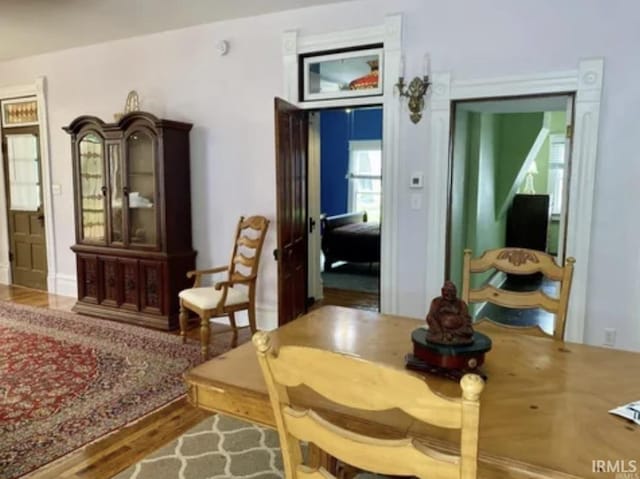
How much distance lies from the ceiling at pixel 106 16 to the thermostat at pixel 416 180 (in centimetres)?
153

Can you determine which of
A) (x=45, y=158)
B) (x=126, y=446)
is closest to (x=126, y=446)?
(x=126, y=446)

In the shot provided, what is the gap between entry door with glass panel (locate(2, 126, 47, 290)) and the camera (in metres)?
6.17

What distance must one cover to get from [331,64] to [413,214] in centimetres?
147

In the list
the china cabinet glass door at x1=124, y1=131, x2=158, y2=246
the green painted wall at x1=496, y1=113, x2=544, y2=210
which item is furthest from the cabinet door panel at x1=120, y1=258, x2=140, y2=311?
the green painted wall at x1=496, y1=113, x2=544, y2=210

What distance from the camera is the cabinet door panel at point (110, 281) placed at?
491cm

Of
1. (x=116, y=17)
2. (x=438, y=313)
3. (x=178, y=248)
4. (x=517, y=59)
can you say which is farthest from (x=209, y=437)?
(x=116, y=17)

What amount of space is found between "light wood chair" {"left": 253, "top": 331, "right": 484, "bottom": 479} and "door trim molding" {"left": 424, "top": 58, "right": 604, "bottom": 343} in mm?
2830

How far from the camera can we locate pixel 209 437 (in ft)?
8.82

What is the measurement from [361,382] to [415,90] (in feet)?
10.3

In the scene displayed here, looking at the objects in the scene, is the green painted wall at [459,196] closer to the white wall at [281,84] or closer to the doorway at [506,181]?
the doorway at [506,181]

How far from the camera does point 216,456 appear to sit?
8.18ft

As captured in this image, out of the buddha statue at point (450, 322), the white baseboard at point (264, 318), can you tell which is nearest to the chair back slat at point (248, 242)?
the white baseboard at point (264, 318)

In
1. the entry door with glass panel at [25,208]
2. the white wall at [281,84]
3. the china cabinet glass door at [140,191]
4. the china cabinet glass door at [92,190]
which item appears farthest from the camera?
the entry door with glass panel at [25,208]

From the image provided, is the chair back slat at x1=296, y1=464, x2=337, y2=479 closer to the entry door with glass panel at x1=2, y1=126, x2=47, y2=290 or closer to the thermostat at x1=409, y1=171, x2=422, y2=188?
the thermostat at x1=409, y1=171, x2=422, y2=188
